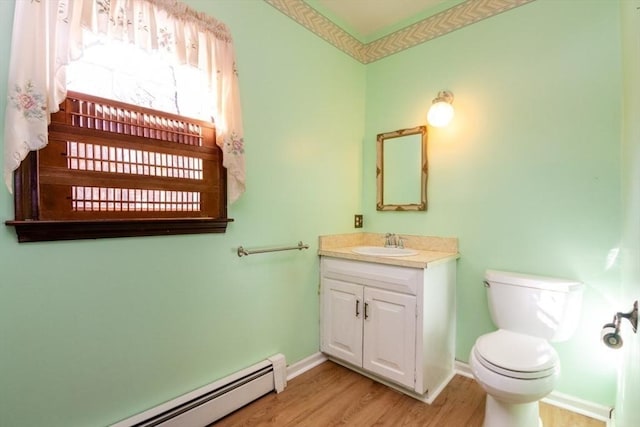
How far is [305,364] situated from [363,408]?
526mm

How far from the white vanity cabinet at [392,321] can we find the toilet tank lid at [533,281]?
280mm

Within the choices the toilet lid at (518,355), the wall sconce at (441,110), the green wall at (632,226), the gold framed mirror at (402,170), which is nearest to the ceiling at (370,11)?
the wall sconce at (441,110)

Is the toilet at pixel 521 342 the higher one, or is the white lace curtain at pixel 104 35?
the white lace curtain at pixel 104 35

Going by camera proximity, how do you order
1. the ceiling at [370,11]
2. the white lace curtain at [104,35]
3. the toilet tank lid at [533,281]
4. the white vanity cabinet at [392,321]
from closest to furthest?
the white lace curtain at [104,35] → the toilet tank lid at [533,281] → the white vanity cabinet at [392,321] → the ceiling at [370,11]

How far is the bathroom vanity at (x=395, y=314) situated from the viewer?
5.55 ft

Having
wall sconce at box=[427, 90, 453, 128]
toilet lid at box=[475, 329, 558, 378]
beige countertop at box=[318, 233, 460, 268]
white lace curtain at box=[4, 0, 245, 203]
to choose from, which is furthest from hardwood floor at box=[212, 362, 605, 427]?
wall sconce at box=[427, 90, 453, 128]

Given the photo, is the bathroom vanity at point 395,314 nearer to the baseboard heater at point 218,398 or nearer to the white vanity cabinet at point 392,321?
the white vanity cabinet at point 392,321

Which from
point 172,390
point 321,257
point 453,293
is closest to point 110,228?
point 172,390

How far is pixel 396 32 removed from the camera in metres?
2.34

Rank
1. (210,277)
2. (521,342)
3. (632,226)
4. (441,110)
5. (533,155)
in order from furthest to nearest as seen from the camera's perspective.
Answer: (441,110) < (533,155) < (210,277) < (521,342) < (632,226)

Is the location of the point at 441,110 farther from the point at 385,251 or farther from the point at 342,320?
the point at 342,320

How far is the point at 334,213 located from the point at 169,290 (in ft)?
4.17

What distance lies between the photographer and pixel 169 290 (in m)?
1.44

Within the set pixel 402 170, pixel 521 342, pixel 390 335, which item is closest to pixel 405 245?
pixel 402 170
